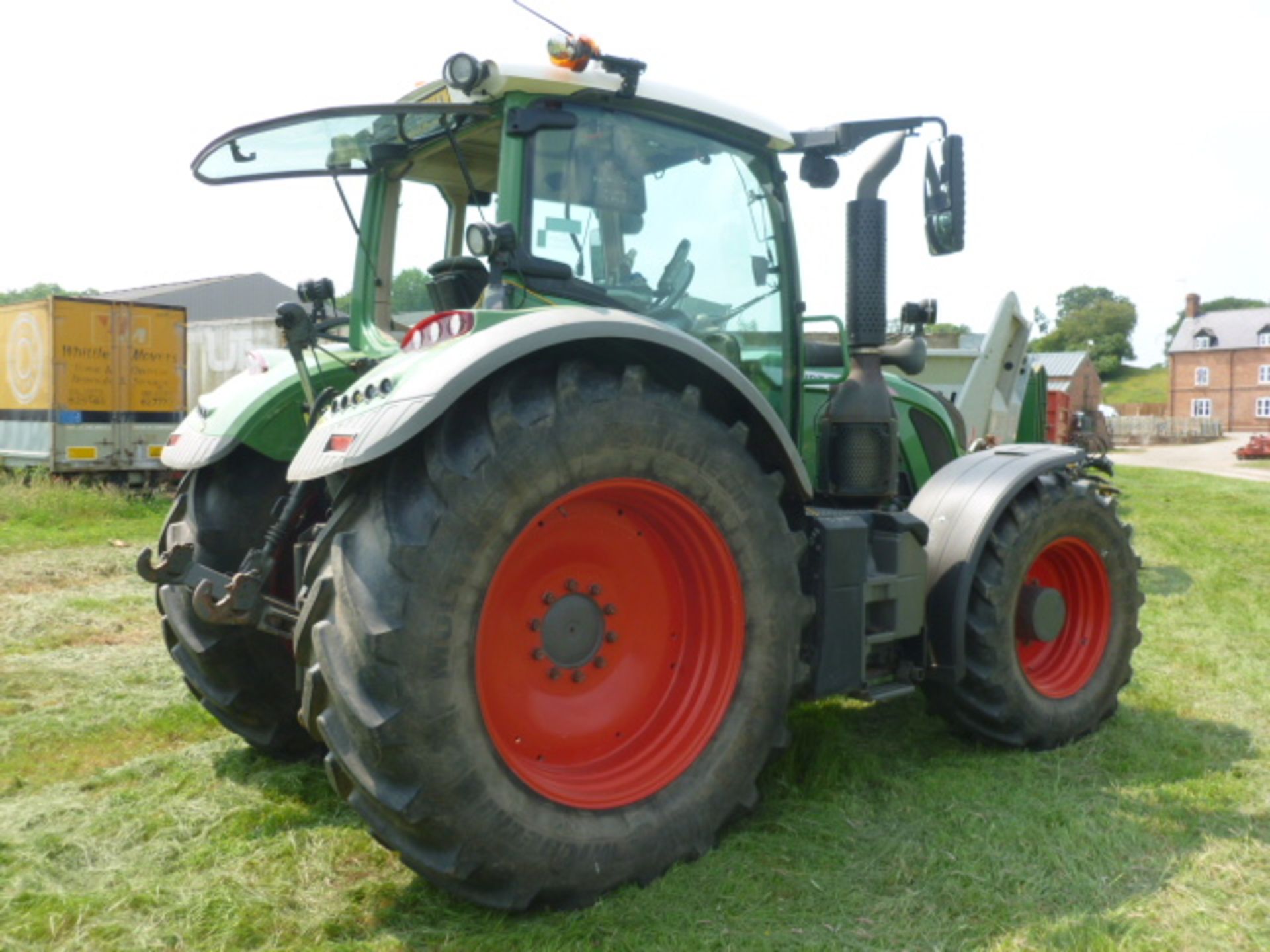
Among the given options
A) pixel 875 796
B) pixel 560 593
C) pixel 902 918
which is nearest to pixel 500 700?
pixel 560 593

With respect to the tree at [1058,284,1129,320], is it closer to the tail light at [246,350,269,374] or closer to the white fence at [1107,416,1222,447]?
the white fence at [1107,416,1222,447]

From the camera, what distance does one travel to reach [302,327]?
349 cm

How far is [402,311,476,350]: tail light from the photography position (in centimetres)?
309

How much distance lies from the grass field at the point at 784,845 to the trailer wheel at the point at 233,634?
0.62ft

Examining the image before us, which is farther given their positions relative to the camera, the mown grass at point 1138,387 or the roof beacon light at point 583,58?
the mown grass at point 1138,387

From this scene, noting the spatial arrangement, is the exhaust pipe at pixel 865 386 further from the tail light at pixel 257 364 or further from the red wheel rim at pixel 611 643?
the tail light at pixel 257 364

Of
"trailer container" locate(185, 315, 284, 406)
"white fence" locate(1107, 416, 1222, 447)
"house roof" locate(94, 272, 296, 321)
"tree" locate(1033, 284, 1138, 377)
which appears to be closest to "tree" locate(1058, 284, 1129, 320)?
"tree" locate(1033, 284, 1138, 377)

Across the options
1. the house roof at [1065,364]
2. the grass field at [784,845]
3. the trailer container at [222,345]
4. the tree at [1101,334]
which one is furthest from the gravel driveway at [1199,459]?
the tree at [1101,334]

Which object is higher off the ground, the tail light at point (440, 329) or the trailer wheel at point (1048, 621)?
the tail light at point (440, 329)

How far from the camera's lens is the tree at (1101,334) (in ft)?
274

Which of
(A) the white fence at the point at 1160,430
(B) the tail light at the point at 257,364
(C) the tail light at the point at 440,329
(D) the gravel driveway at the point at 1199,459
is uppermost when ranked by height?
(C) the tail light at the point at 440,329

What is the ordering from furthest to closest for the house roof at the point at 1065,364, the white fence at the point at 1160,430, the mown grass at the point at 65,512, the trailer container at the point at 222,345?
the house roof at the point at 1065,364, the white fence at the point at 1160,430, the trailer container at the point at 222,345, the mown grass at the point at 65,512

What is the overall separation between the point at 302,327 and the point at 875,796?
99.1 inches

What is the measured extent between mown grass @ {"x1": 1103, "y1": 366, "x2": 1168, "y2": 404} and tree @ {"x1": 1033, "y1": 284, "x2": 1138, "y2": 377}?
41.2 inches
